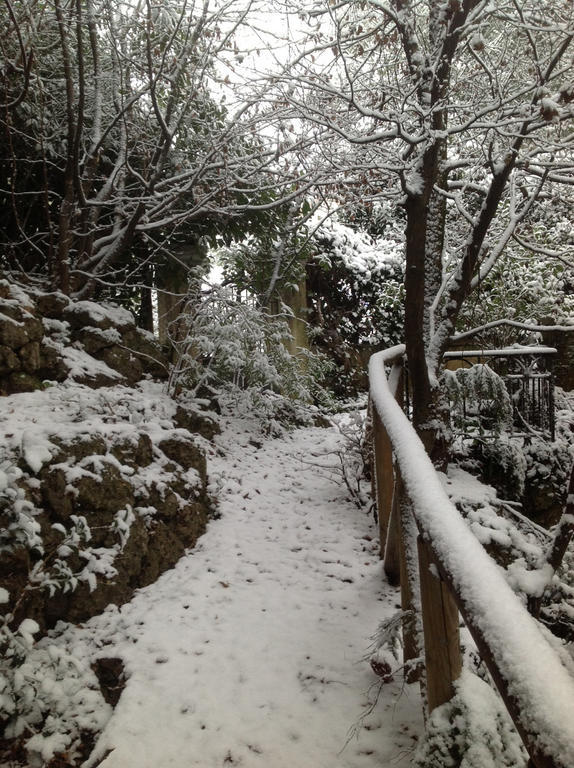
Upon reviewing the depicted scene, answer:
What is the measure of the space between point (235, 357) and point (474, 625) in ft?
15.0

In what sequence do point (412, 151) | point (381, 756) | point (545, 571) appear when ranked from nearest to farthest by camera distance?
point (381, 756)
point (545, 571)
point (412, 151)

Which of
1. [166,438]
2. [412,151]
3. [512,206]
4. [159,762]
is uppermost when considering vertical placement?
[412,151]

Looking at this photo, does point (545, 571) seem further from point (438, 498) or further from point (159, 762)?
point (159, 762)

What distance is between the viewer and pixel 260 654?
2.47 m

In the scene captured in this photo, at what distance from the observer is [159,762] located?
72.9 inches

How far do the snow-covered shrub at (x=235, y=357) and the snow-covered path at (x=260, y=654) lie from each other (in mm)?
1848

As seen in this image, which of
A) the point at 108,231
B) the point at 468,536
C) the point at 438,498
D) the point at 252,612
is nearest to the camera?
the point at 468,536

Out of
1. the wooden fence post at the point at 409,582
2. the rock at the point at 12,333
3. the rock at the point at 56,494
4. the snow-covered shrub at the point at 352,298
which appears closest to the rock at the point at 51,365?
the rock at the point at 12,333

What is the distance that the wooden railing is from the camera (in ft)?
2.12

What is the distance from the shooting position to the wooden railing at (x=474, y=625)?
0.65 m

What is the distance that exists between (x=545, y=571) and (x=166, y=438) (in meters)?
2.93

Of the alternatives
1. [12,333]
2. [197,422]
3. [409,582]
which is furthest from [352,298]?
[409,582]

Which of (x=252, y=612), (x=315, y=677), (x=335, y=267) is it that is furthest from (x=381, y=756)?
(x=335, y=267)

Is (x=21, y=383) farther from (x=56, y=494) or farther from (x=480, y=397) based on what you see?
(x=480, y=397)
